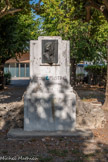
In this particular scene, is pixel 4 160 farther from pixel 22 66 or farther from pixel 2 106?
pixel 22 66

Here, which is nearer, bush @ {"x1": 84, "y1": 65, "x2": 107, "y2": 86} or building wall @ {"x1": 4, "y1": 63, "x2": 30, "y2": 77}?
bush @ {"x1": 84, "y1": 65, "x2": 107, "y2": 86}

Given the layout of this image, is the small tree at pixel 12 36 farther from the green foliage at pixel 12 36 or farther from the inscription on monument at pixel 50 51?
the inscription on monument at pixel 50 51

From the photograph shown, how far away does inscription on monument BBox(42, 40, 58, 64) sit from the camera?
23.8 ft

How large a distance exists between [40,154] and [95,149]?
127cm

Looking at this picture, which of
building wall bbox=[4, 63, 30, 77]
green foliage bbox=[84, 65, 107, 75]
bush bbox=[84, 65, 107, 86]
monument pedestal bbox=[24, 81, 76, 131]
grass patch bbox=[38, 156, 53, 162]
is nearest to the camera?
grass patch bbox=[38, 156, 53, 162]

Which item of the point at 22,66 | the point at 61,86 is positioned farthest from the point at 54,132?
the point at 22,66

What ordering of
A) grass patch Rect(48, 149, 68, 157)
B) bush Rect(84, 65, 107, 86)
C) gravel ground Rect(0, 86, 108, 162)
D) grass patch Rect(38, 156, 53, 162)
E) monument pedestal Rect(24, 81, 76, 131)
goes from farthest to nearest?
bush Rect(84, 65, 107, 86) → monument pedestal Rect(24, 81, 76, 131) → grass patch Rect(48, 149, 68, 157) → gravel ground Rect(0, 86, 108, 162) → grass patch Rect(38, 156, 53, 162)

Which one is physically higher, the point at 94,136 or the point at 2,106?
the point at 2,106

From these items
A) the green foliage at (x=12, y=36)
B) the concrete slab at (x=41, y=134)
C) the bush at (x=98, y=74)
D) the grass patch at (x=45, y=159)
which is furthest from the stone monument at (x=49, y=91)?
the bush at (x=98, y=74)

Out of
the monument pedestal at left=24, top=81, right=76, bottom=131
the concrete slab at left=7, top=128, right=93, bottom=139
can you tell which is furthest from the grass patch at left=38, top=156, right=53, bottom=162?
the monument pedestal at left=24, top=81, right=76, bottom=131

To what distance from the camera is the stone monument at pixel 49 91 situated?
6.89 meters

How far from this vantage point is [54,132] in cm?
673

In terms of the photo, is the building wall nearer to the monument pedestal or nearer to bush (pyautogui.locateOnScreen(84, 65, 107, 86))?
bush (pyautogui.locateOnScreen(84, 65, 107, 86))

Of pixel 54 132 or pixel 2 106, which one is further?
pixel 2 106
